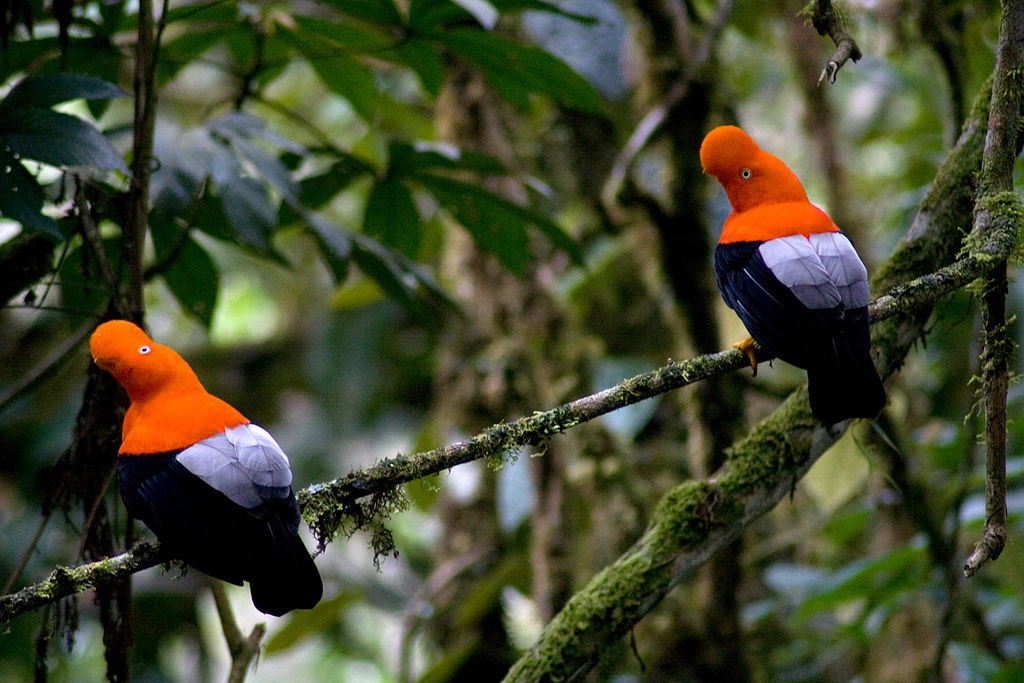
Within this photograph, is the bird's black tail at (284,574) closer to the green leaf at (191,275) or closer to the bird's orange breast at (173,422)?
the bird's orange breast at (173,422)

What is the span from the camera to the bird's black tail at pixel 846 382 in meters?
1.74

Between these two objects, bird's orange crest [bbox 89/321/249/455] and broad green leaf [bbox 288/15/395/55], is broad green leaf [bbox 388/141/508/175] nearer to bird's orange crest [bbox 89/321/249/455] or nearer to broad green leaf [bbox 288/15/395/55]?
broad green leaf [bbox 288/15/395/55]

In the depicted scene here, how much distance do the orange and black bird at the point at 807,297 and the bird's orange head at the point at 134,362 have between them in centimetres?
117

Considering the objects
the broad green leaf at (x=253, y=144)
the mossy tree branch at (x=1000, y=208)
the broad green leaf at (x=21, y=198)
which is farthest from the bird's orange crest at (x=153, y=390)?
the mossy tree branch at (x=1000, y=208)

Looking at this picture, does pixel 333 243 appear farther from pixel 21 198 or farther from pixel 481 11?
pixel 21 198

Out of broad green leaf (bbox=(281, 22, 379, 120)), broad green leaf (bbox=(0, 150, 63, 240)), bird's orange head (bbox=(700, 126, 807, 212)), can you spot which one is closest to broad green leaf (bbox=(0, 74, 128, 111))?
broad green leaf (bbox=(0, 150, 63, 240))

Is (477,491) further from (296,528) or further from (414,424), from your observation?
(296,528)

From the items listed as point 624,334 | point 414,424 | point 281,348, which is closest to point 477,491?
point 624,334

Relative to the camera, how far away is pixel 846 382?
1747 millimetres

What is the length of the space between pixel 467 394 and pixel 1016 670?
2135mm

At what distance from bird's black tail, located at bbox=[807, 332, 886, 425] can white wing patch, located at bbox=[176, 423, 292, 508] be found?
1.01 m

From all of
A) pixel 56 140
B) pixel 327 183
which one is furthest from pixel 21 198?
pixel 327 183

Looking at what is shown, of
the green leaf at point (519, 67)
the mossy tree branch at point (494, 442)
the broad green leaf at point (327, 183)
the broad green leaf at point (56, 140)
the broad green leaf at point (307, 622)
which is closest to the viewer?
the mossy tree branch at point (494, 442)

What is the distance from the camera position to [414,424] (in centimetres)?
529
